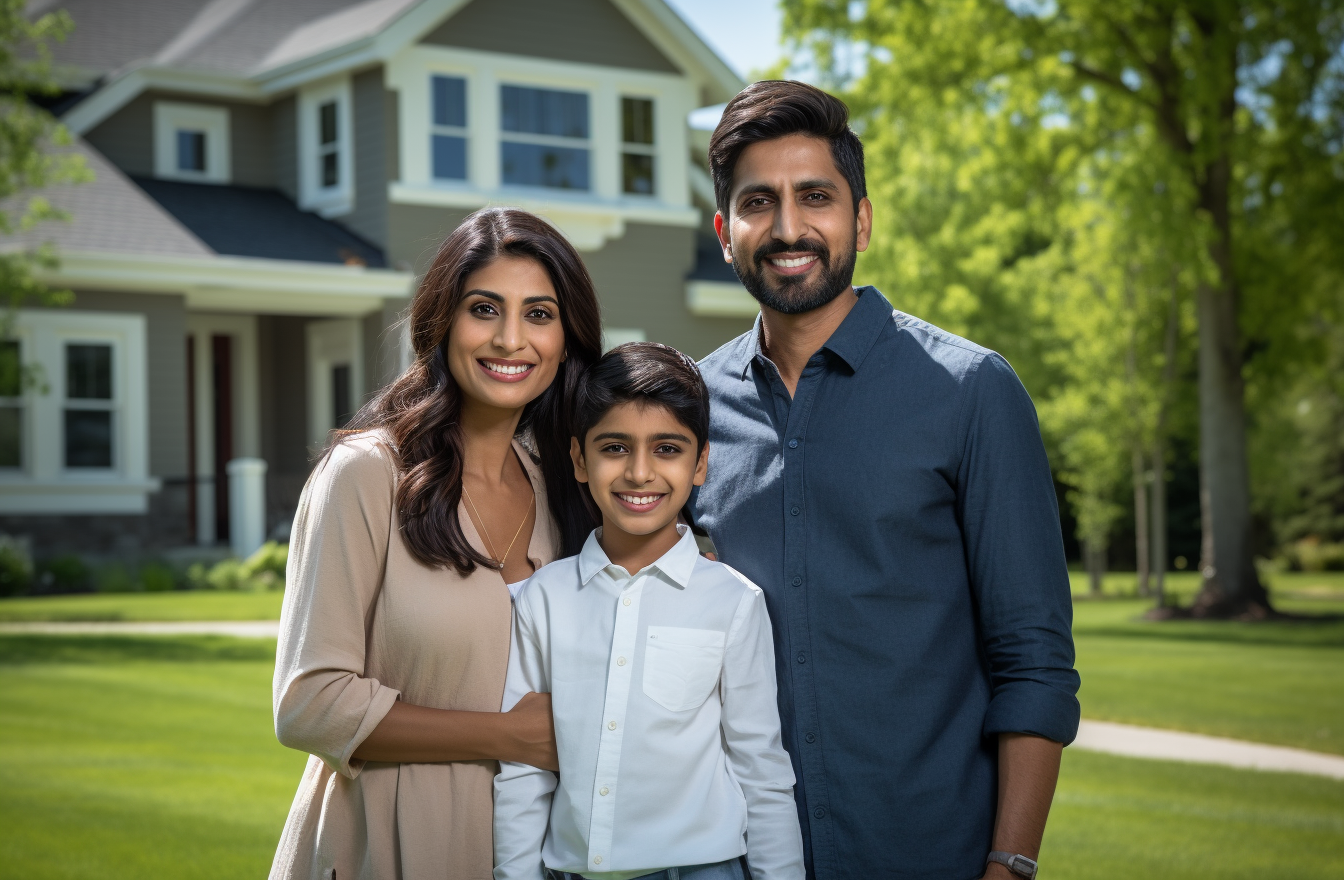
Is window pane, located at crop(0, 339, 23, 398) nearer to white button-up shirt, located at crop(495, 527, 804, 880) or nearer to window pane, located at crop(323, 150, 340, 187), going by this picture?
window pane, located at crop(323, 150, 340, 187)

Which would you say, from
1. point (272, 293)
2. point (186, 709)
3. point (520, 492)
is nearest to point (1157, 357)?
point (272, 293)

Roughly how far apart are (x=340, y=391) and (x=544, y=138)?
4.57 m

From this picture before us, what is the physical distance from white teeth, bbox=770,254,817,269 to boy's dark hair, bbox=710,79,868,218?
18cm

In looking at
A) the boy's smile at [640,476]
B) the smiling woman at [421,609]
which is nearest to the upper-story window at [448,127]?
the smiling woman at [421,609]

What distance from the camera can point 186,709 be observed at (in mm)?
9391

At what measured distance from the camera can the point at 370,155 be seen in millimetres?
18453

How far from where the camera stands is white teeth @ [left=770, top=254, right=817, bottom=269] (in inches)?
116

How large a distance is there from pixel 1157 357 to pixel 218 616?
14.8m

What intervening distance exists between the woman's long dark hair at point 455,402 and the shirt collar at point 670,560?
0.20m

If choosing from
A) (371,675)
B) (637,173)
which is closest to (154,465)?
(637,173)

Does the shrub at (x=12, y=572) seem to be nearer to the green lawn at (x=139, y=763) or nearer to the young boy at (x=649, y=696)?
the green lawn at (x=139, y=763)

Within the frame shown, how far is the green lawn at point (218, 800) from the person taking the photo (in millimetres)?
6188

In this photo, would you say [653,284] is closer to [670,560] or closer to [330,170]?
[330,170]

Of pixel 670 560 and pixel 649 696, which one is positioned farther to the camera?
pixel 670 560
